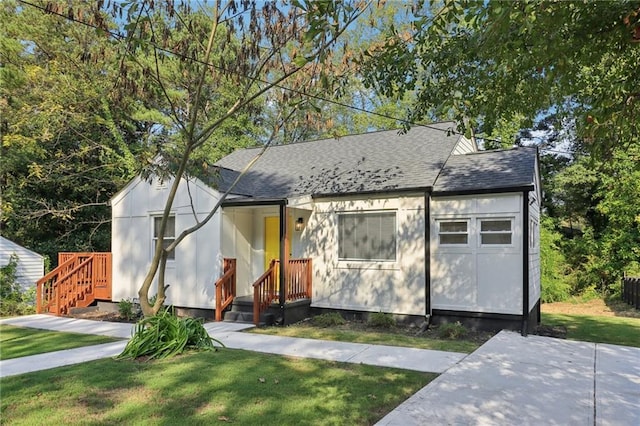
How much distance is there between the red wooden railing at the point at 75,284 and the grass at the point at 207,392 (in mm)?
6182

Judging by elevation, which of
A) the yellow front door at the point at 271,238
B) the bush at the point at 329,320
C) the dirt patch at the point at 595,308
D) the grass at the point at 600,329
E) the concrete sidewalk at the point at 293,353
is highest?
the yellow front door at the point at 271,238

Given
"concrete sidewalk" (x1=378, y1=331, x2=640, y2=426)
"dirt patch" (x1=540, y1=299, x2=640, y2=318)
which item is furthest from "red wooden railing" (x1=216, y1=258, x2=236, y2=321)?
"dirt patch" (x1=540, y1=299, x2=640, y2=318)

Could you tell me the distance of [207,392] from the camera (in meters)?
4.77

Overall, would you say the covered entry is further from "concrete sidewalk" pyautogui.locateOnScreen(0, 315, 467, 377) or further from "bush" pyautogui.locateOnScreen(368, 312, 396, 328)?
"bush" pyautogui.locateOnScreen(368, 312, 396, 328)

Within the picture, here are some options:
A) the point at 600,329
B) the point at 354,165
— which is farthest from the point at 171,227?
the point at 600,329

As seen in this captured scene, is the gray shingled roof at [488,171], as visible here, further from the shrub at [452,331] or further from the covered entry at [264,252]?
the covered entry at [264,252]

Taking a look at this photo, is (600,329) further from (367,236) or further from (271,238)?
(271,238)

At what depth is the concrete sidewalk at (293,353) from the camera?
19.9 ft

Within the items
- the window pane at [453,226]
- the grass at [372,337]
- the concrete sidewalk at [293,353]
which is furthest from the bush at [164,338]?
the window pane at [453,226]

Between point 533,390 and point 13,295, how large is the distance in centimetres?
1238

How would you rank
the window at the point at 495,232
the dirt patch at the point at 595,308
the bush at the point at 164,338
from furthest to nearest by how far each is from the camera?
the dirt patch at the point at 595,308, the window at the point at 495,232, the bush at the point at 164,338

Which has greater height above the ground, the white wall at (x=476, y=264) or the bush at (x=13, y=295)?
the white wall at (x=476, y=264)

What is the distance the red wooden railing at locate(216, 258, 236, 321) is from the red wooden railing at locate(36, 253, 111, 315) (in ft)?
13.2

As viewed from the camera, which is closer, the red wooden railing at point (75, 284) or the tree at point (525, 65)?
the tree at point (525, 65)
